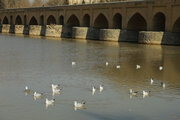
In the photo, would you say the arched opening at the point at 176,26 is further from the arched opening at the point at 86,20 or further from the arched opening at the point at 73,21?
the arched opening at the point at 73,21

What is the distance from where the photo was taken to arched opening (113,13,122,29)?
34.4 meters

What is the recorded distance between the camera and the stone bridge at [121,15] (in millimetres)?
27984

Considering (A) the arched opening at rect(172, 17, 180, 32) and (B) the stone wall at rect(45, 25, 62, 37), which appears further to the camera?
(B) the stone wall at rect(45, 25, 62, 37)

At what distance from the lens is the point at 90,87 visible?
11.7 meters

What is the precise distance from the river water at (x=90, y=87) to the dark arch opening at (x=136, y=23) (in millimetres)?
13526

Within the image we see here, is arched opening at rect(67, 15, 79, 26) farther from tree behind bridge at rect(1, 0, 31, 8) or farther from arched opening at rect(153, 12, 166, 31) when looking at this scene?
tree behind bridge at rect(1, 0, 31, 8)

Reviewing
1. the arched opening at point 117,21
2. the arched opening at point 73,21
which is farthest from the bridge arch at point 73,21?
the arched opening at point 117,21

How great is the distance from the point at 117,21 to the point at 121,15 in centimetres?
159

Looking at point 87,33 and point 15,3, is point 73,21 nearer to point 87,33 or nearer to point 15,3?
point 87,33

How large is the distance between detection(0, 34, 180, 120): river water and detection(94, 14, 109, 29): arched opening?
17.9 metres

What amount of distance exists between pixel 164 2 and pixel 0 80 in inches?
723

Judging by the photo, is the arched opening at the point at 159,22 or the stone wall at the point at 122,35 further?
the stone wall at the point at 122,35

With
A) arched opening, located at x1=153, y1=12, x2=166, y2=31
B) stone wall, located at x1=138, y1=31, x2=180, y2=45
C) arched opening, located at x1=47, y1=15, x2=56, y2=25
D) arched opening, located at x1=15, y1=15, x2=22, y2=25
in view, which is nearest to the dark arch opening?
arched opening, located at x1=153, y1=12, x2=166, y2=31

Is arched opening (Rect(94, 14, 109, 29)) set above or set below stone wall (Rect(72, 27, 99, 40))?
above
